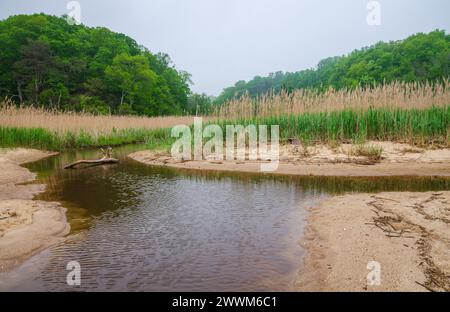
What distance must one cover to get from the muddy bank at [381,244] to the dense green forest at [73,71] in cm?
3197

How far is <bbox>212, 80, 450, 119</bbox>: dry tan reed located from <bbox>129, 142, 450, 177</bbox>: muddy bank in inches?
72.5

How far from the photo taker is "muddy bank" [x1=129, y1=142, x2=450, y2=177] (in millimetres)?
8175

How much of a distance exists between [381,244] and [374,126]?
789 centimetres

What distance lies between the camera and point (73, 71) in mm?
40250

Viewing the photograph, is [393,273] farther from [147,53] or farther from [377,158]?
[147,53]

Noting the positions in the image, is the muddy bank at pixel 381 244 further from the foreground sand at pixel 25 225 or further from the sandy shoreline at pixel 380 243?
the foreground sand at pixel 25 225

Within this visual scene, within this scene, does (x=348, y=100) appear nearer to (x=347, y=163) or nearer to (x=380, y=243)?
(x=347, y=163)

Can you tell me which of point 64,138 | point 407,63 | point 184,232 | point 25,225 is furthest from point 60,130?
point 407,63

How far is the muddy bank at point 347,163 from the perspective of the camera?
26.8 ft

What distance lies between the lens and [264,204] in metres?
5.62

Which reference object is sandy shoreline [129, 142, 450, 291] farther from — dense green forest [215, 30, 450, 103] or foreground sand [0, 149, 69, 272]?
dense green forest [215, 30, 450, 103]

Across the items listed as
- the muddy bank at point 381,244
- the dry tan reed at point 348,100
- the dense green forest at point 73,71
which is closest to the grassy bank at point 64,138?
the dry tan reed at point 348,100
